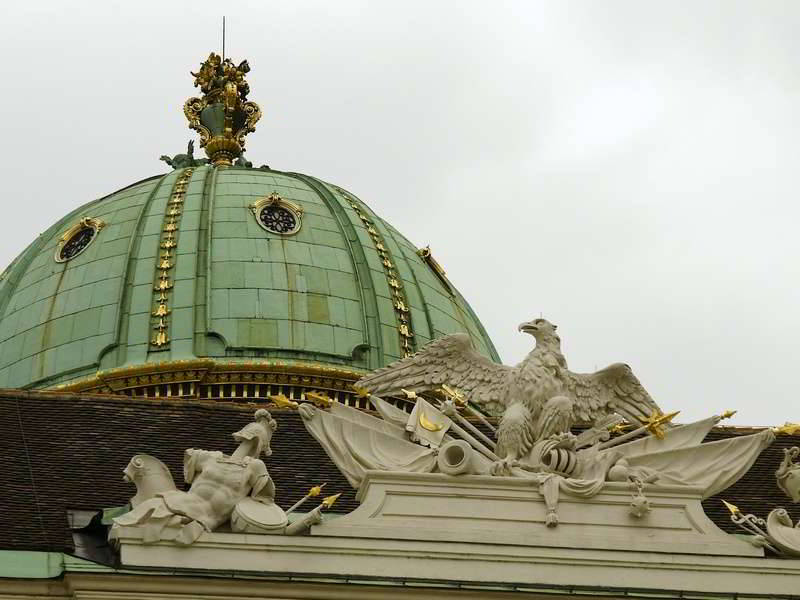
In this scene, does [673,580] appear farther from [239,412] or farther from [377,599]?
[239,412]

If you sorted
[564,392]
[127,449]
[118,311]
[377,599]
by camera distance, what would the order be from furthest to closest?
[118,311]
[127,449]
[564,392]
[377,599]

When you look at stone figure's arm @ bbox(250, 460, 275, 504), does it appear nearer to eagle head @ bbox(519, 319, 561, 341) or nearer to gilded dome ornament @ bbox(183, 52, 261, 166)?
eagle head @ bbox(519, 319, 561, 341)

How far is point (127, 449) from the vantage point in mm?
38531

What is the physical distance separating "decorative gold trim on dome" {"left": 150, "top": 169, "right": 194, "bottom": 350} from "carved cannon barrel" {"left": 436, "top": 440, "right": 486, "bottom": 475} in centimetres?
1294

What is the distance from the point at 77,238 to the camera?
50.2m

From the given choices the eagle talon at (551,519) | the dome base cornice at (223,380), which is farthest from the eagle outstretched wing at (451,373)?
the dome base cornice at (223,380)

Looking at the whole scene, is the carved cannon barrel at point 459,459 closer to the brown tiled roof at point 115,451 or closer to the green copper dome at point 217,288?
the brown tiled roof at point 115,451

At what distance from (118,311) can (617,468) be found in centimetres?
1444

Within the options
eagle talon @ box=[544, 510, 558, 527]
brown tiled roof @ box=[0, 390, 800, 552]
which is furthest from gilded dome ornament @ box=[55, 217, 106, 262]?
eagle talon @ box=[544, 510, 558, 527]

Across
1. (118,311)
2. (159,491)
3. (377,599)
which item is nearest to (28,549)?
(159,491)

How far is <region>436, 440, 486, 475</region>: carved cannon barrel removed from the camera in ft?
114

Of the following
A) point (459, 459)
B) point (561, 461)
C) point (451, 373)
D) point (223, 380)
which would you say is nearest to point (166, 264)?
point (223, 380)

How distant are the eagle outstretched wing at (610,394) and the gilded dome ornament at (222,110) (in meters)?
18.1

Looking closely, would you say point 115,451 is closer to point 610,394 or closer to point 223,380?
point 610,394
